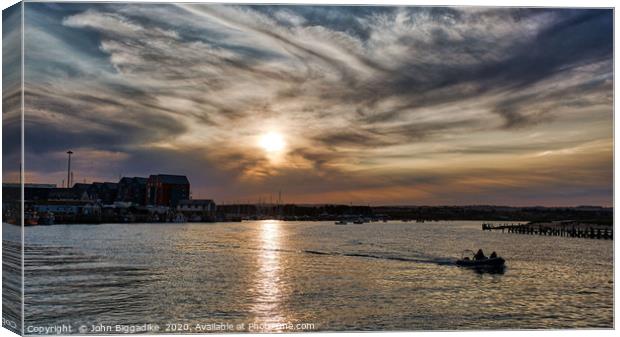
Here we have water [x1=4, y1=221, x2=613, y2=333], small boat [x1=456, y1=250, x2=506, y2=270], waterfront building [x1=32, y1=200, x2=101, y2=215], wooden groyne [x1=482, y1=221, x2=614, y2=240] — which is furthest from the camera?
wooden groyne [x1=482, y1=221, x2=614, y2=240]

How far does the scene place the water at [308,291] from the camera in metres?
16.9

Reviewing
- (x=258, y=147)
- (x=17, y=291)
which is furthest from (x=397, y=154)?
(x=17, y=291)

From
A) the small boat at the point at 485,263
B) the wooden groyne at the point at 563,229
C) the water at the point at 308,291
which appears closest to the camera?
the water at the point at 308,291

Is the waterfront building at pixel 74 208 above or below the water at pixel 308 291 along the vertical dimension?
above

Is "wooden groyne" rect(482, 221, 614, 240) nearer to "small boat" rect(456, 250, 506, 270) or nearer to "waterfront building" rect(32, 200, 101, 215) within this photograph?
"small boat" rect(456, 250, 506, 270)

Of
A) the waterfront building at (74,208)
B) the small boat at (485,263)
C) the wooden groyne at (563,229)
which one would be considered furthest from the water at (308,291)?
the wooden groyne at (563,229)

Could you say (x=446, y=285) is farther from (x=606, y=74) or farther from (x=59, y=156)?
(x=59, y=156)

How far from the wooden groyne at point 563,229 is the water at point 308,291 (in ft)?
78.9

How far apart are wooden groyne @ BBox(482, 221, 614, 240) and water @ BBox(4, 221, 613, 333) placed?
78.9 ft

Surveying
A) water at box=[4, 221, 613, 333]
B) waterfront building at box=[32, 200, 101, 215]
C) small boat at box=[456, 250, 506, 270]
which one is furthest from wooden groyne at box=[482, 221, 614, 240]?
waterfront building at box=[32, 200, 101, 215]

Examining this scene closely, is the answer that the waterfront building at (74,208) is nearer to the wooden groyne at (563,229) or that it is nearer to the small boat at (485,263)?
the small boat at (485,263)

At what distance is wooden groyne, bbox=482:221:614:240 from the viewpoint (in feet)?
190

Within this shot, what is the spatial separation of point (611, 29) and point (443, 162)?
568cm

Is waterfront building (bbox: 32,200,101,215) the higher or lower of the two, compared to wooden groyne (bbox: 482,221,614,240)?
higher
